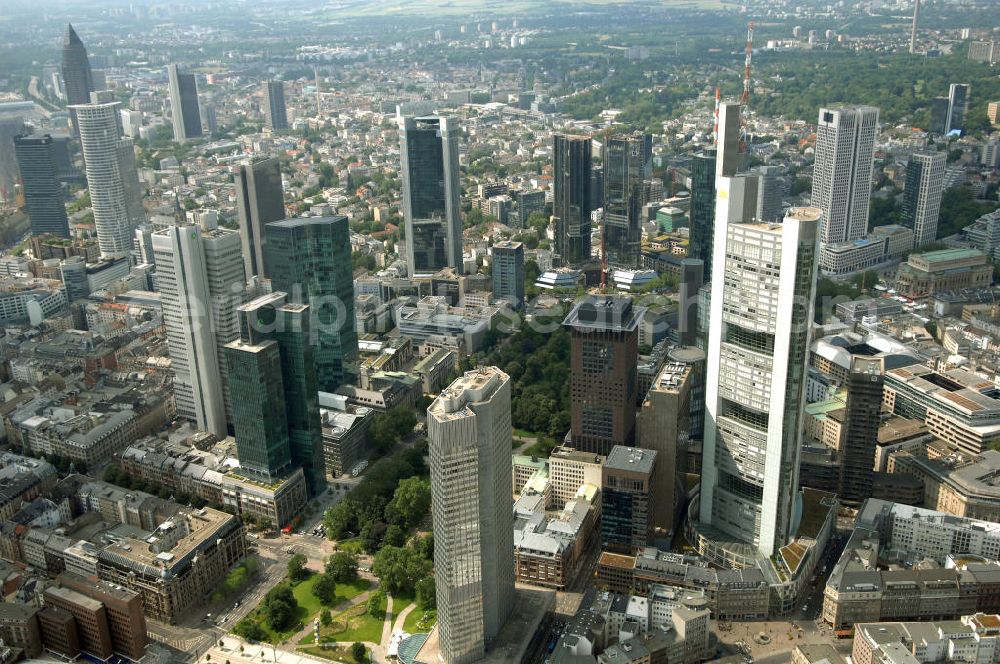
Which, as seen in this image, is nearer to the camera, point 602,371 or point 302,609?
point 302,609

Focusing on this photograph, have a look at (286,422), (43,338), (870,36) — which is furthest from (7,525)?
(870,36)

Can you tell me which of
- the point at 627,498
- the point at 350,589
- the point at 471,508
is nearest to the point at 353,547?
the point at 350,589

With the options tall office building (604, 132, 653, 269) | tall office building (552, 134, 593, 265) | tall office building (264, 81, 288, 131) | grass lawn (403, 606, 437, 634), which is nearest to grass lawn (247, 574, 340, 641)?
grass lawn (403, 606, 437, 634)

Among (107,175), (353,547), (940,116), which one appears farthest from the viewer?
(940,116)

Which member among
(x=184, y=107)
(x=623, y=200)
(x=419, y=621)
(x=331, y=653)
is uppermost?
(x=184, y=107)

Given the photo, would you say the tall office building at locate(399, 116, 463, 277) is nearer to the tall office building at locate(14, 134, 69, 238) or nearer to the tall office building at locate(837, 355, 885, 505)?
the tall office building at locate(14, 134, 69, 238)

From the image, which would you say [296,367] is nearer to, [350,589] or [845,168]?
[350,589]

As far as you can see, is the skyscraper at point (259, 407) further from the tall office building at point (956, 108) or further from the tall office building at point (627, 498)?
the tall office building at point (956, 108)
